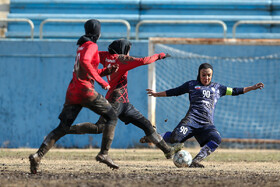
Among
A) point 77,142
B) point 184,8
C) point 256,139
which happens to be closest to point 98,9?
point 184,8

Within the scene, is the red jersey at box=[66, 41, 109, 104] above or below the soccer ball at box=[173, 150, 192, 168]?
above

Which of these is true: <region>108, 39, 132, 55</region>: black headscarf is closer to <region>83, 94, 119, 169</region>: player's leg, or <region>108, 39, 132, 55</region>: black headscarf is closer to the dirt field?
<region>83, 94, 119, 169</region>: player's leg

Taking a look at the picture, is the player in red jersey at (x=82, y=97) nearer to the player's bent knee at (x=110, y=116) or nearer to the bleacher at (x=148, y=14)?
the player's bent knee at (x=110, y=116)

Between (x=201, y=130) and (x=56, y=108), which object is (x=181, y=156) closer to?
(x=201, y=130)

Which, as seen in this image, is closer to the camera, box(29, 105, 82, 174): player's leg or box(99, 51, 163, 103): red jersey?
box(29, 105, 82, 174): player's leg

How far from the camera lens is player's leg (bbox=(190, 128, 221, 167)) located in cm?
855

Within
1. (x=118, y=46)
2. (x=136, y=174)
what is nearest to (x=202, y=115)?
(x=118, y=46)

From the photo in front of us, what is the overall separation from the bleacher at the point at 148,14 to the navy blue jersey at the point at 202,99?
7.42 m

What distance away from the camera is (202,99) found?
29.5 ft

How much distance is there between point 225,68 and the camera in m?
14.0

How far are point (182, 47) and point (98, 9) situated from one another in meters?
4.93

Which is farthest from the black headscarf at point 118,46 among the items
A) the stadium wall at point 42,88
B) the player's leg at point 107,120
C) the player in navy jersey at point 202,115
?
the stadium wall at point 42,88

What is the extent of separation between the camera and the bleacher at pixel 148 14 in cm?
1697

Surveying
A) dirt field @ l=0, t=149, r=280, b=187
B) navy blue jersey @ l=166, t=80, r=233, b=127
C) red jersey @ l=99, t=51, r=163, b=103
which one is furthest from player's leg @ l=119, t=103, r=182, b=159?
navy blue jersey @ l=166, t=80, r=233, b=127
